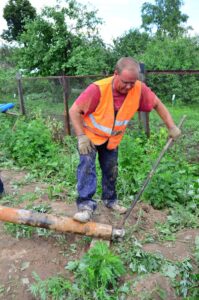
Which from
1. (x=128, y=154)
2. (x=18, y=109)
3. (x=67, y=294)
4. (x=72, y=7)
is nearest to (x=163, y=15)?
(x=72, y=7)

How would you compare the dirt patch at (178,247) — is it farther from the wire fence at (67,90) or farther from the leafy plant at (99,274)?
the wire fence at (67,90)

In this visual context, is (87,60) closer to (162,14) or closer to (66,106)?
(66,106)

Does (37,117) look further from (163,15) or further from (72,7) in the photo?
(163,15)

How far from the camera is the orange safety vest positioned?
2.98 metres

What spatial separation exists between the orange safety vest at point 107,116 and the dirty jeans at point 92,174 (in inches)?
6.4

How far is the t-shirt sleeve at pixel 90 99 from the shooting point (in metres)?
2.93

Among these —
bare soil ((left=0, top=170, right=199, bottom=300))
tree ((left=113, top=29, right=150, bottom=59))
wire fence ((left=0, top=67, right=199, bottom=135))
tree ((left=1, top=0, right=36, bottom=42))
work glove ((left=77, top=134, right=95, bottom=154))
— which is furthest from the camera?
tree ((left=1, top=0, right=36, bottom=42))

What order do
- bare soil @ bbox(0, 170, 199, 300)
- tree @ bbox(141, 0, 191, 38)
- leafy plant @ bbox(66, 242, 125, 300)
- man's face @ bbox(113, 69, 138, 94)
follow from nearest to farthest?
1. leafy plant @ bbox(66, 242, 125, 300)
2. bare soil @ bbox(0, 170, 199, 300)
3. man's face @ bbox(113, 69, 138, 94)
4. tree @ bbox(141, 0, 191, 38)

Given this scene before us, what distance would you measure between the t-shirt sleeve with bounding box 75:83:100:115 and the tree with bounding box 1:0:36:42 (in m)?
27.0

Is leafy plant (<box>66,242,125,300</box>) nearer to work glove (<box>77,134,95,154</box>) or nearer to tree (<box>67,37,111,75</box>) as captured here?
work glove (<box>77,134,95,154</box>)

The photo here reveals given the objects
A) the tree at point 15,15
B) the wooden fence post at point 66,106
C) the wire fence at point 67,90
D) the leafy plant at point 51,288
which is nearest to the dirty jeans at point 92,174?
the leafy plant at point 51,288

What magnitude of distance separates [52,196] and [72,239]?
108cm

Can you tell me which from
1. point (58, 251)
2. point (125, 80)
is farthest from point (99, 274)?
point (125, 80)

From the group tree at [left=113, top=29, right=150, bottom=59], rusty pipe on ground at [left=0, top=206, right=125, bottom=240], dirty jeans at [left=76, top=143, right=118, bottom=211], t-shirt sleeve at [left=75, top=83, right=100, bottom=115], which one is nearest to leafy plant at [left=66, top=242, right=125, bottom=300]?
rusty pipe on ground at [left=0, top=206, right=125, bottom=240]
